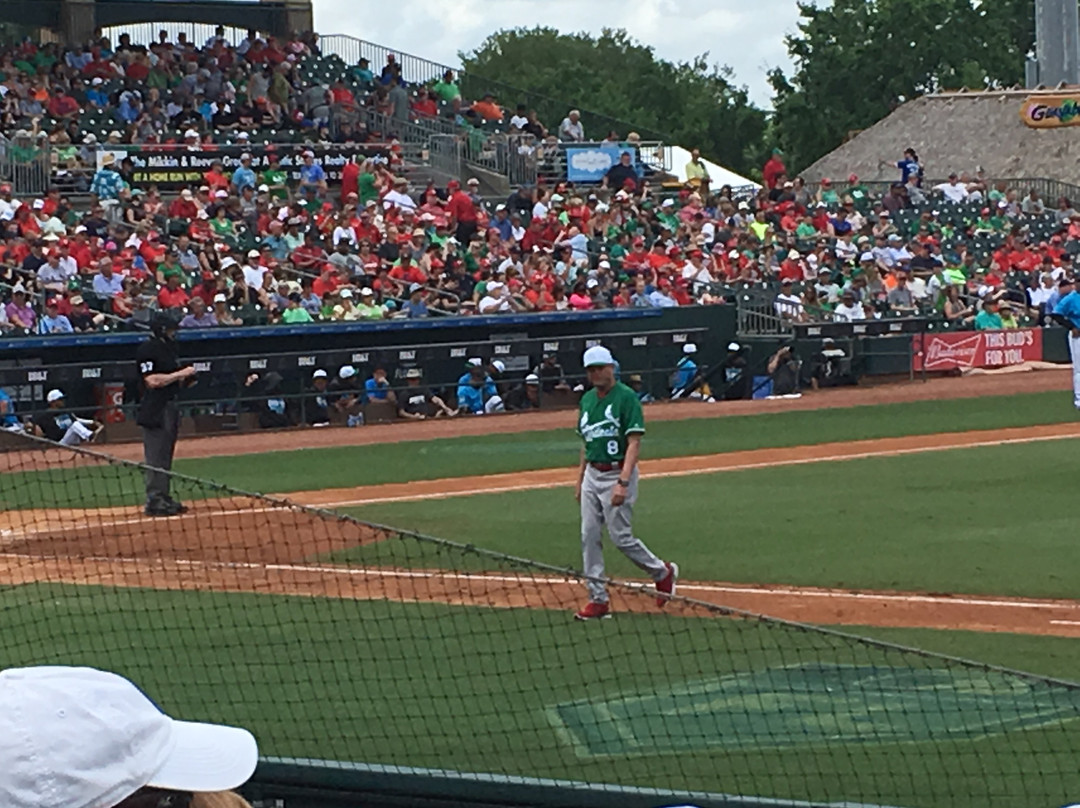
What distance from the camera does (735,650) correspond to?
1029 cm

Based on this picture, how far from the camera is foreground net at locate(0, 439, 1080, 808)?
780 centimetres

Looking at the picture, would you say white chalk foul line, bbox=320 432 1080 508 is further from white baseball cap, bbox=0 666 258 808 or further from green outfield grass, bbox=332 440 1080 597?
white baseball cap, bbox=0 666 258 808

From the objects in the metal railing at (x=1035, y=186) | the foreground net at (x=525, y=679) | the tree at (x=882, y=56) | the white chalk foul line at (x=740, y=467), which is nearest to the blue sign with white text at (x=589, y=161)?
the metal railing at (x=1035, y=186)

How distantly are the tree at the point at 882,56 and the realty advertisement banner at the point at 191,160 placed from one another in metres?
48.0

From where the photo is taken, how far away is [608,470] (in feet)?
38.7

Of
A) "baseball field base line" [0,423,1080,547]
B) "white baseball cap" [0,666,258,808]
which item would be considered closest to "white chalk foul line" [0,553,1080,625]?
"baseball field base line" [0,423,1080,547]

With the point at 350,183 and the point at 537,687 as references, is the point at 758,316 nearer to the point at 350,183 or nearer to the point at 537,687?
the point at 350,183

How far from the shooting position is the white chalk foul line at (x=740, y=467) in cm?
1809

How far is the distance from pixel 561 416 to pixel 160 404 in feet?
32.7

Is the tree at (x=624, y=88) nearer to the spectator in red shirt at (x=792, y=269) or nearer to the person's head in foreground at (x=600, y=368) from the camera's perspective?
the spectator in red shirt at (x=792, y=269)

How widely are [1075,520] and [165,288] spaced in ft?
46.3

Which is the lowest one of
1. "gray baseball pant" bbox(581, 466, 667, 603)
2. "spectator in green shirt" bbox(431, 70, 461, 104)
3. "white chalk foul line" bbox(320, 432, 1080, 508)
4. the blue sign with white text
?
"white chalk foul line" bbox(320, 432, 1080, 508)

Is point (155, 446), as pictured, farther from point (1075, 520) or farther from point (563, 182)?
point (563, 182)

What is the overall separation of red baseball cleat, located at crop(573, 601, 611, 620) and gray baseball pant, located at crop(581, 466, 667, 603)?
0.06 meters
